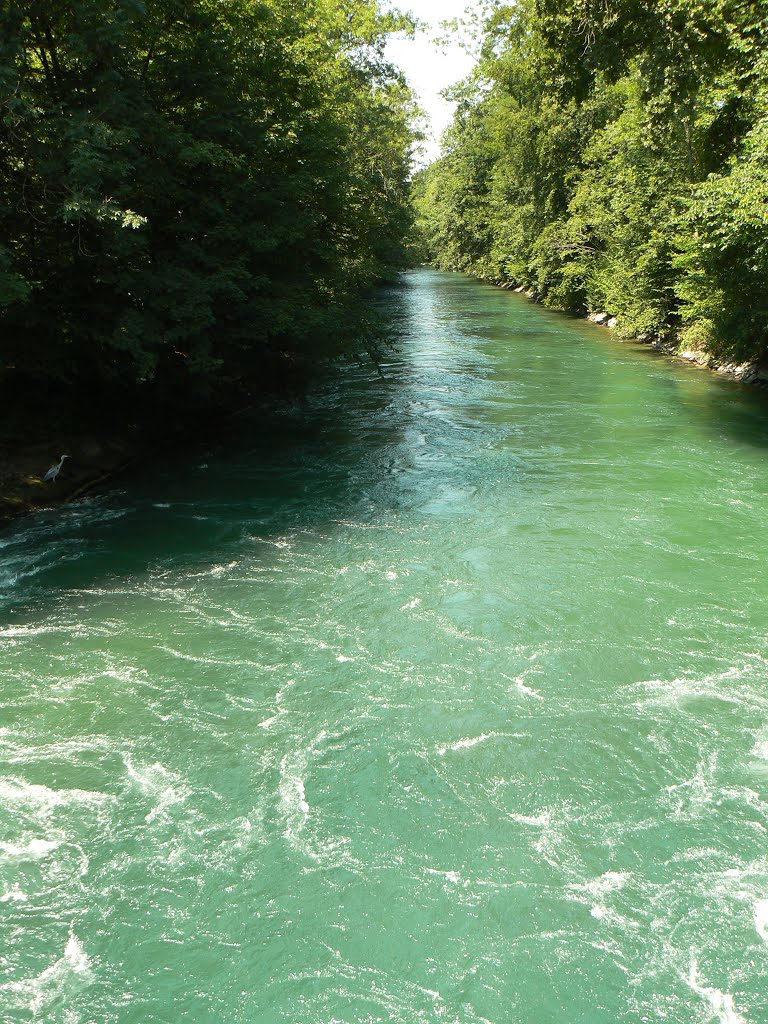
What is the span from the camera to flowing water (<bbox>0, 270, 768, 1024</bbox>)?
4.83 m

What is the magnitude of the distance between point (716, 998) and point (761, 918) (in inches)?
28.7

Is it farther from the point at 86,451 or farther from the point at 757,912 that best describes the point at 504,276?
the point at 757,912

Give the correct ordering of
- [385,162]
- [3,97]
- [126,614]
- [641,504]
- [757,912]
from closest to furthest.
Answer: [757,912], [126,614], [3,97], [641,504], [385,162]

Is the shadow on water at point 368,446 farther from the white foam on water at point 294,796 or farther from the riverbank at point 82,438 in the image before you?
the white foam on water at point 294,796

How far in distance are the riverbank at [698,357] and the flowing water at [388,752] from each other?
8690 mm

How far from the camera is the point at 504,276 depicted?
52469 millimetres

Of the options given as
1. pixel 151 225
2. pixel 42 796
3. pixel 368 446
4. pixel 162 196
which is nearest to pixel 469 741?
pixel 42 796

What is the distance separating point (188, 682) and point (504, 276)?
49.1 meters

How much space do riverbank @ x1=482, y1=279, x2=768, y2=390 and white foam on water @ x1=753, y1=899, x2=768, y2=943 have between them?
55.8 feet

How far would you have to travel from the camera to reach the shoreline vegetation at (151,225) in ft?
35.8

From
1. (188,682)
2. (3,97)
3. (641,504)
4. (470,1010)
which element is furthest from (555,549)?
(3,97)

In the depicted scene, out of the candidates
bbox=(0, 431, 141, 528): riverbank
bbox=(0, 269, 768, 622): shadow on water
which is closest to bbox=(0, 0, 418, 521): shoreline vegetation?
bbox=(0, 431, 141, 528): riverbank

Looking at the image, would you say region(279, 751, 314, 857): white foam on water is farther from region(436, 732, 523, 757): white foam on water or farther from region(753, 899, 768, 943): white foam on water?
region(753, 899, 768, 943): white foam on water

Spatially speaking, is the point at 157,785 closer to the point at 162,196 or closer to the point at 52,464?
the point at 52,464
